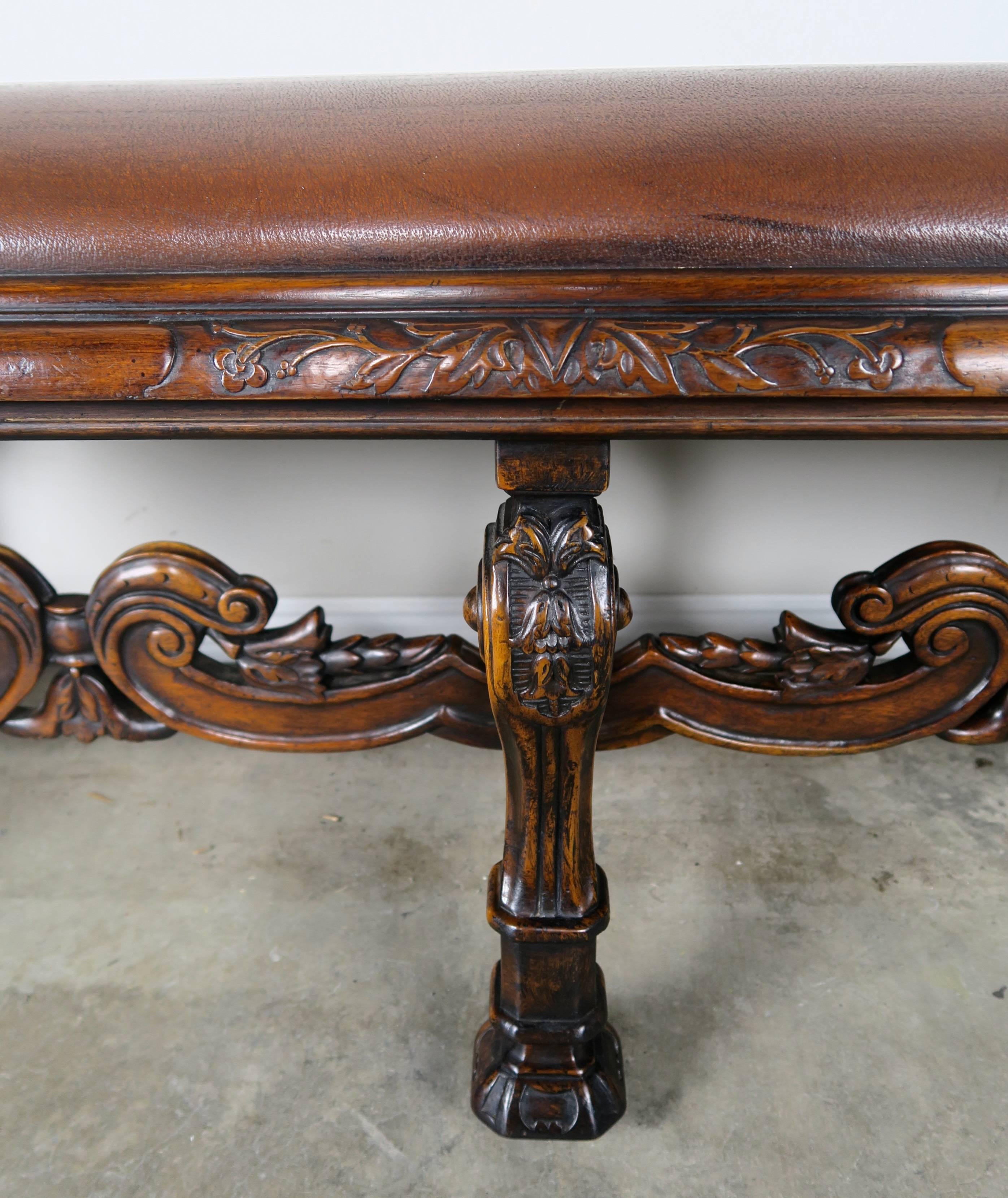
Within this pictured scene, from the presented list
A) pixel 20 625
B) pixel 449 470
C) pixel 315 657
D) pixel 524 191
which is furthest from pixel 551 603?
pixel 449 470

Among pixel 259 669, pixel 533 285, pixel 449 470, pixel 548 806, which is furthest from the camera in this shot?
pixel 449 470

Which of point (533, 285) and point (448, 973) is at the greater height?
point (533, 285)

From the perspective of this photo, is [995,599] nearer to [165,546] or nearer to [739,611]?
[739,611]

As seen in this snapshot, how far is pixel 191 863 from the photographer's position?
3.11 feet

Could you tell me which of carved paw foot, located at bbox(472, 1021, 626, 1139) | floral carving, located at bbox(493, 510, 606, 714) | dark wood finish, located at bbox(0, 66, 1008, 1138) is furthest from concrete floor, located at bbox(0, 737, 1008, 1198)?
floral carving, located at bbox(493, 510, 606, 714)

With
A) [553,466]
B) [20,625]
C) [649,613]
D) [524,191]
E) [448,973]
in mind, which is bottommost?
[448,973]

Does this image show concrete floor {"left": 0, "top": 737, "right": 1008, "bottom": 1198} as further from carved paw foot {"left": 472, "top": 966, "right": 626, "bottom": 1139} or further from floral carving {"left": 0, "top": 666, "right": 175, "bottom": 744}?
floral carving {"left": 0, "top": 666, "right": 175, "bottom": 744}

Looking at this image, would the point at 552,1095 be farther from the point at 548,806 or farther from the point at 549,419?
the point at 549,419

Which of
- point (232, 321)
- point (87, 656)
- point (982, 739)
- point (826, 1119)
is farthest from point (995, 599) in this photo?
point (87, 656)

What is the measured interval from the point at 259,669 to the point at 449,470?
46 centimetres

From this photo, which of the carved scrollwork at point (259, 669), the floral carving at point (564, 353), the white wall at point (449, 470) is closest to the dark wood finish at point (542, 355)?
the floral carving at point (564, 353)

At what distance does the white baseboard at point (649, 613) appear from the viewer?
126 centimetres

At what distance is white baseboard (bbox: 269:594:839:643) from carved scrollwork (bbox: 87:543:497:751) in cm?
41

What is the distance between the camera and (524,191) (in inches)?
18.7
